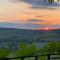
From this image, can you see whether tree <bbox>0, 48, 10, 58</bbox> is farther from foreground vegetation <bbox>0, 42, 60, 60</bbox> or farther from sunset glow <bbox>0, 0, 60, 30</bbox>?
sunset glow <bbox>0, 0, 60, 30</bbox>

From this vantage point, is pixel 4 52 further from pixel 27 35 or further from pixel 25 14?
pixel 25 14

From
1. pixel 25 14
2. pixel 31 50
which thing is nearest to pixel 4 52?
pixel 31 50

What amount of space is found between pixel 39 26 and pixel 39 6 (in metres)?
0.24

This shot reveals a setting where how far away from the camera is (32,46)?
9.57ft

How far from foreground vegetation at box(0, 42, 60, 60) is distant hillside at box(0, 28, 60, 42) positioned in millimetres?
73

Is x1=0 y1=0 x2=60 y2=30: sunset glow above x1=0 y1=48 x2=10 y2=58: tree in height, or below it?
above

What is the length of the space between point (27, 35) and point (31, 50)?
7.4 inches

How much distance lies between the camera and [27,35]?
2.91 metres

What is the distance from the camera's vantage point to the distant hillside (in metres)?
2.85

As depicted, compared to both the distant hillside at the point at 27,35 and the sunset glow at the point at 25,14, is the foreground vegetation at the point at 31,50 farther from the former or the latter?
the sunset glow at the point at 25,14

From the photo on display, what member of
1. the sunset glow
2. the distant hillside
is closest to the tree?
the distant hillside

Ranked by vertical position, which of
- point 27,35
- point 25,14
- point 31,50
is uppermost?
point 25,14

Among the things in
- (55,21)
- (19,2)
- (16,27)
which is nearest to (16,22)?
(16,27)

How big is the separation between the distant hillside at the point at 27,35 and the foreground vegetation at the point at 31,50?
0.07 m
